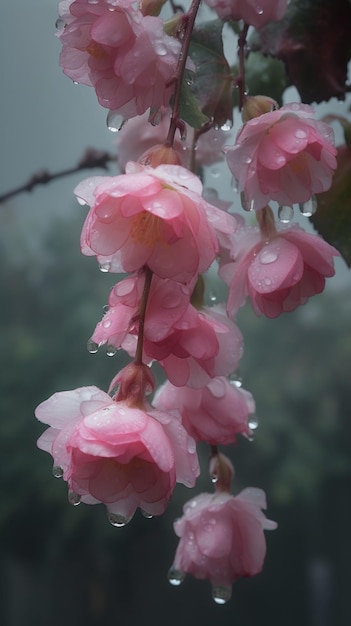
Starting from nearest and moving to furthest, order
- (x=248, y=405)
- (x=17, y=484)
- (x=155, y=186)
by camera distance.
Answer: (x=155, y=186)
(x=248, y=405)
(x=17, y=484)

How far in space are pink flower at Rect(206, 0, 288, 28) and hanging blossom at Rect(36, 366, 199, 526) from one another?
0.56 feet

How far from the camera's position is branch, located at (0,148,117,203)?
0.60m

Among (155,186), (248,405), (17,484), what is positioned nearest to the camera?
(155,186)

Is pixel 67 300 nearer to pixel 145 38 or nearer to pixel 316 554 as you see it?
pixel 316 554

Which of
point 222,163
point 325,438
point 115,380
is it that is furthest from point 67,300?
point 115,380

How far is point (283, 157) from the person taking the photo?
9.5 inches

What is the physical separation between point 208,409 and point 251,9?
6.8 inches

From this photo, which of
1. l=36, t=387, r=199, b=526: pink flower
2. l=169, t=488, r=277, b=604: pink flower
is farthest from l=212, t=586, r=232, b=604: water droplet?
l=36, t=387, r=199, b=526: pink flower

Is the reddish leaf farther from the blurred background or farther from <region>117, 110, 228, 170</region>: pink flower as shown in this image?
the blurred background

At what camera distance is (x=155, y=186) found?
0.21m

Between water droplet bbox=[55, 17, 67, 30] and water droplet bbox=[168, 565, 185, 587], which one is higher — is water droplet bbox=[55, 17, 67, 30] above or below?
above

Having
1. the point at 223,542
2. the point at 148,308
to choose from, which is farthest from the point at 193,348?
the point at 223,542

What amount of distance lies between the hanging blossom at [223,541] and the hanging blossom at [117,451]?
0.33 feet

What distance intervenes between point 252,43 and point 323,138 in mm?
164
